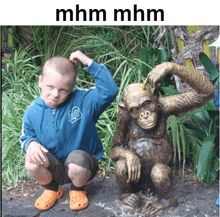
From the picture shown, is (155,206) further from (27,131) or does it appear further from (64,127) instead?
(27,131)

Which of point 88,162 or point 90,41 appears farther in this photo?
point 90,41

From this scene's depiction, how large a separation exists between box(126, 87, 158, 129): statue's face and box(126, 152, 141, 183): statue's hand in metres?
0.19

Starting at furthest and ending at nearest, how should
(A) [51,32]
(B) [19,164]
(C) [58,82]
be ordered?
(A) [51,32] → (B) [19,164] → (C) [58,82]

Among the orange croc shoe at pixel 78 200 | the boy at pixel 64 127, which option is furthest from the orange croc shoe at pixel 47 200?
the orange croc shoe at pixel 78 200

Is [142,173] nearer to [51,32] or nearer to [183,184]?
[183,184]

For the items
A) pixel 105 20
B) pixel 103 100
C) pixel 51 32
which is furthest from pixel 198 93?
pixel 51 32

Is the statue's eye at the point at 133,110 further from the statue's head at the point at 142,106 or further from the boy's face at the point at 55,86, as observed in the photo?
the boy's face at the point at 55,86

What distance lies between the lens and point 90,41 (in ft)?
9.39

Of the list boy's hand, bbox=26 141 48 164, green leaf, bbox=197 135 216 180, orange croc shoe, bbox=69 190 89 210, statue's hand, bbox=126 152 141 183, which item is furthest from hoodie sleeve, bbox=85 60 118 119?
green leaf, bbox=197 135 216 180

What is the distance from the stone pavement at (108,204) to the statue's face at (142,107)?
0.51m

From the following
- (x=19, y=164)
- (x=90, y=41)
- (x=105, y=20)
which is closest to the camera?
(x=105, y=20)

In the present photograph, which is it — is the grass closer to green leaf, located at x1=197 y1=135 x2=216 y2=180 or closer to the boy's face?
green leaf, located at x1=197 y1=135 x2=216 y2=180

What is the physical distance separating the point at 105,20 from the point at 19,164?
141cm

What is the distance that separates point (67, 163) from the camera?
1513 mm
